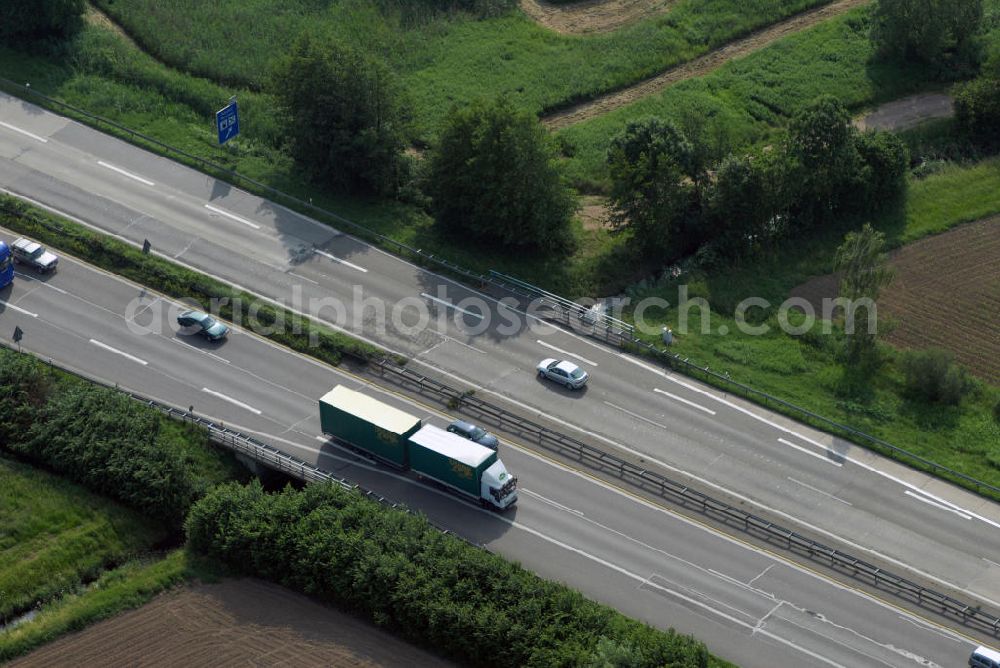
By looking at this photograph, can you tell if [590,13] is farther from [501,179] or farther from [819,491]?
[819,491]

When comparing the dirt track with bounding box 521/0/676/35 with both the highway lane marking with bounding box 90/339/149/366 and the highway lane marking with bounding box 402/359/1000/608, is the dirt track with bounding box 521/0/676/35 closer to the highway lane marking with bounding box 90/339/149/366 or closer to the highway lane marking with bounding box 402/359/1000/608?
the highway lane marking with bounding box 402/359/1000/608

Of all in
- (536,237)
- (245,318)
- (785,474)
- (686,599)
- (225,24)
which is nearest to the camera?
(686,599)

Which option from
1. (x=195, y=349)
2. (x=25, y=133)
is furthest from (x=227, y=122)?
(x=195, y=349)

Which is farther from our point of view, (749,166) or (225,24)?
(225,24)

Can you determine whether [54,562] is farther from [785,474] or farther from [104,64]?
[104,64]

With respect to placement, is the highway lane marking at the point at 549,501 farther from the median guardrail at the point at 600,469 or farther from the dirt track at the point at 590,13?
the dirt track at the point at 590,13

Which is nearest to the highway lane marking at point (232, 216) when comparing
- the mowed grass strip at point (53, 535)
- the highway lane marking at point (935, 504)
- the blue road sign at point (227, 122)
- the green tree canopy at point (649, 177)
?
the blue road sign at point (227, 122)

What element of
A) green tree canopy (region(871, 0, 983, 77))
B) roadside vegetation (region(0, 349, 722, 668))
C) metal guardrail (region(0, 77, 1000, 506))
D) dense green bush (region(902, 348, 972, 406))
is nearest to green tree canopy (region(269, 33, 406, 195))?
metal guardrail (region(0, 77, 1000, 506))

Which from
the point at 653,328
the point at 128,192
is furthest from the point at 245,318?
the point at 653,328
